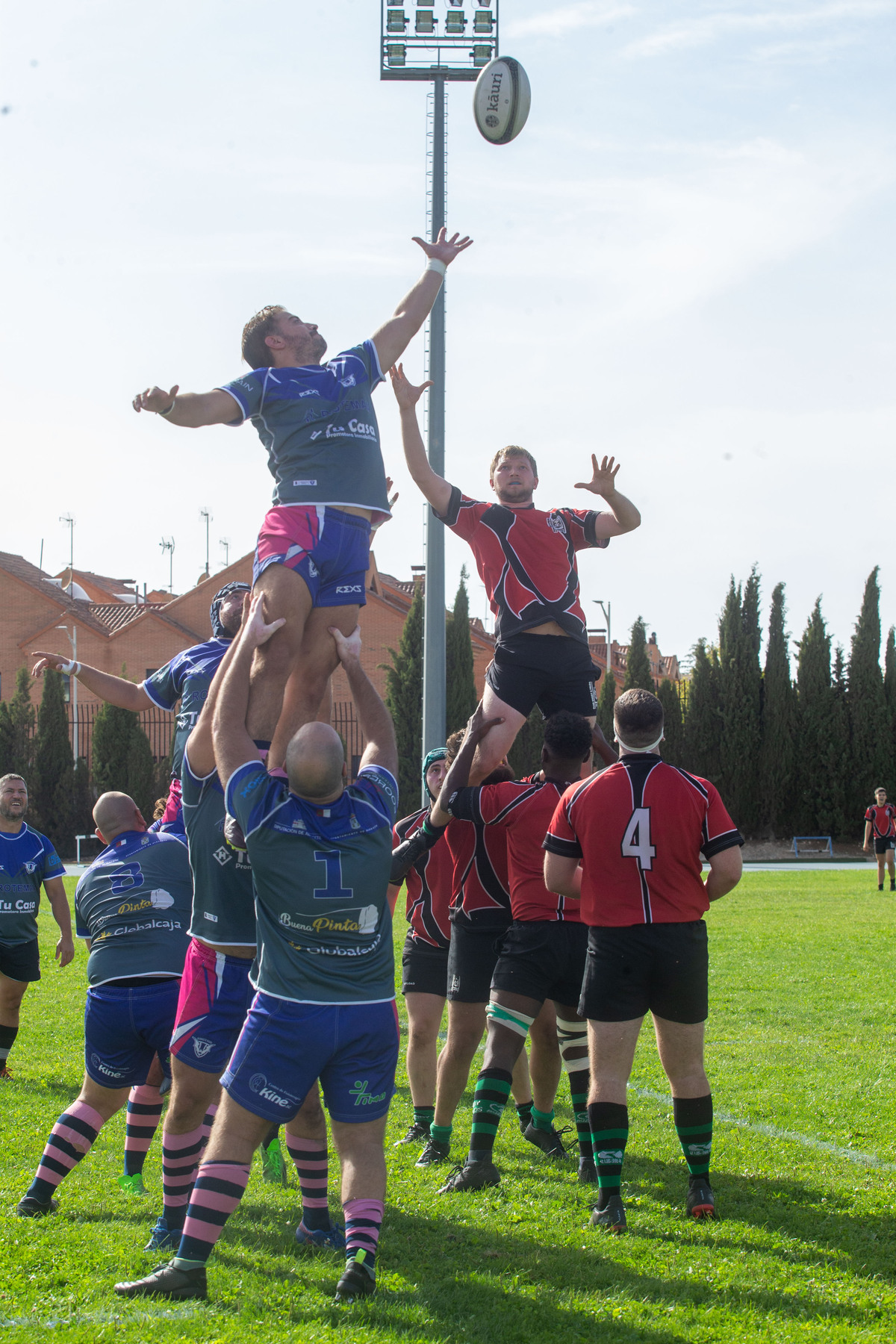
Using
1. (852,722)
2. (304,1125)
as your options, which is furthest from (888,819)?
(304,1125)

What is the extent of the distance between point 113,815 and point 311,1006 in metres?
2.37

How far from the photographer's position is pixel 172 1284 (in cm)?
407

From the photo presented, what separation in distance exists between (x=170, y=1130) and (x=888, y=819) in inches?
856

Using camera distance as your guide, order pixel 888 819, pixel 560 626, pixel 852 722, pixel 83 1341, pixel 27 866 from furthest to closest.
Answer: pixel 852 722 → pixel 888 819 → pixel 27 866 → pixel 560 626 → pixel 83 1341

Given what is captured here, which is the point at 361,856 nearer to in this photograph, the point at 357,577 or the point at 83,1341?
the point at 357,577

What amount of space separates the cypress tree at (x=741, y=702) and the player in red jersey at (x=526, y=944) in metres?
36.3

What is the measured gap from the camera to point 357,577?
496 centimetres

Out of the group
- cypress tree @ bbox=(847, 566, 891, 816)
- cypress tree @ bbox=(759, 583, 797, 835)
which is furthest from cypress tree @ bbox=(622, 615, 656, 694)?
cypress tree @ bbox=(847, 566, 891, 816)

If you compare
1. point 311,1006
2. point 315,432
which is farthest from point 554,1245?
point 315,432

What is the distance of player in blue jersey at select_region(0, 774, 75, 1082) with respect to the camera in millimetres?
8844

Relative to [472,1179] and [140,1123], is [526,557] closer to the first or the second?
[472,1179]

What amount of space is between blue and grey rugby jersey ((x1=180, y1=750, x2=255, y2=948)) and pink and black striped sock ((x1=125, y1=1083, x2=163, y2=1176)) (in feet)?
4.56

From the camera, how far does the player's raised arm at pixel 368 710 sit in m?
4.62

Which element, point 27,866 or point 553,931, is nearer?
point 553,931
